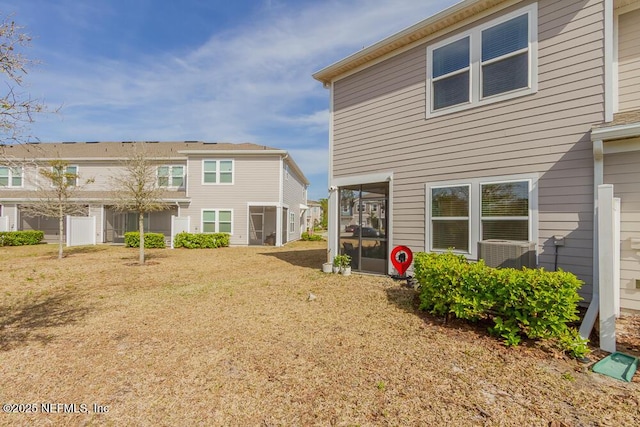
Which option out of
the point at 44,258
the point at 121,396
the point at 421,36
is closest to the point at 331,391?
the point at 121,396

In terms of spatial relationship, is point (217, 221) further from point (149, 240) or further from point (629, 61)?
point (629, 61)

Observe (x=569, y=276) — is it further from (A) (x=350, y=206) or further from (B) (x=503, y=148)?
(A) (x=350, y=206)

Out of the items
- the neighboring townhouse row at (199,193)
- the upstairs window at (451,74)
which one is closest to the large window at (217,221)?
the neighboring townhouse row at (199,193)

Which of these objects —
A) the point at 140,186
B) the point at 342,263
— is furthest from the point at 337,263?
the point at 140,186

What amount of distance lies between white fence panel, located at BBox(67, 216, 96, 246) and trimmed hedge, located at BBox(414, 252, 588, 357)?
20.7 meters

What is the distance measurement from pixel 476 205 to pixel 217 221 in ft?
51.3

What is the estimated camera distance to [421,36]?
7.21 metres

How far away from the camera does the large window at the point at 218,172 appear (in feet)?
61.0

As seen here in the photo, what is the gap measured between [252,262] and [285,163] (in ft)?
32.1

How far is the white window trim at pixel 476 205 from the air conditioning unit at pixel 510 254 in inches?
13.8

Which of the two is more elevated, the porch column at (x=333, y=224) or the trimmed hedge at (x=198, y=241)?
Result: the porch column at (x=333, y=224)

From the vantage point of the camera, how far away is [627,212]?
4.84 m

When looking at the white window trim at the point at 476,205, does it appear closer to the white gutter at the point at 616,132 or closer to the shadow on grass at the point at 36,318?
the white gutter at the point at 616,132

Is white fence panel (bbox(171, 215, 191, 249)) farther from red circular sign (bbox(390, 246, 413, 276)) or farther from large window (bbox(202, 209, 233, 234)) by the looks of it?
red circular sign (bbox(390, 246, 413, 276))
